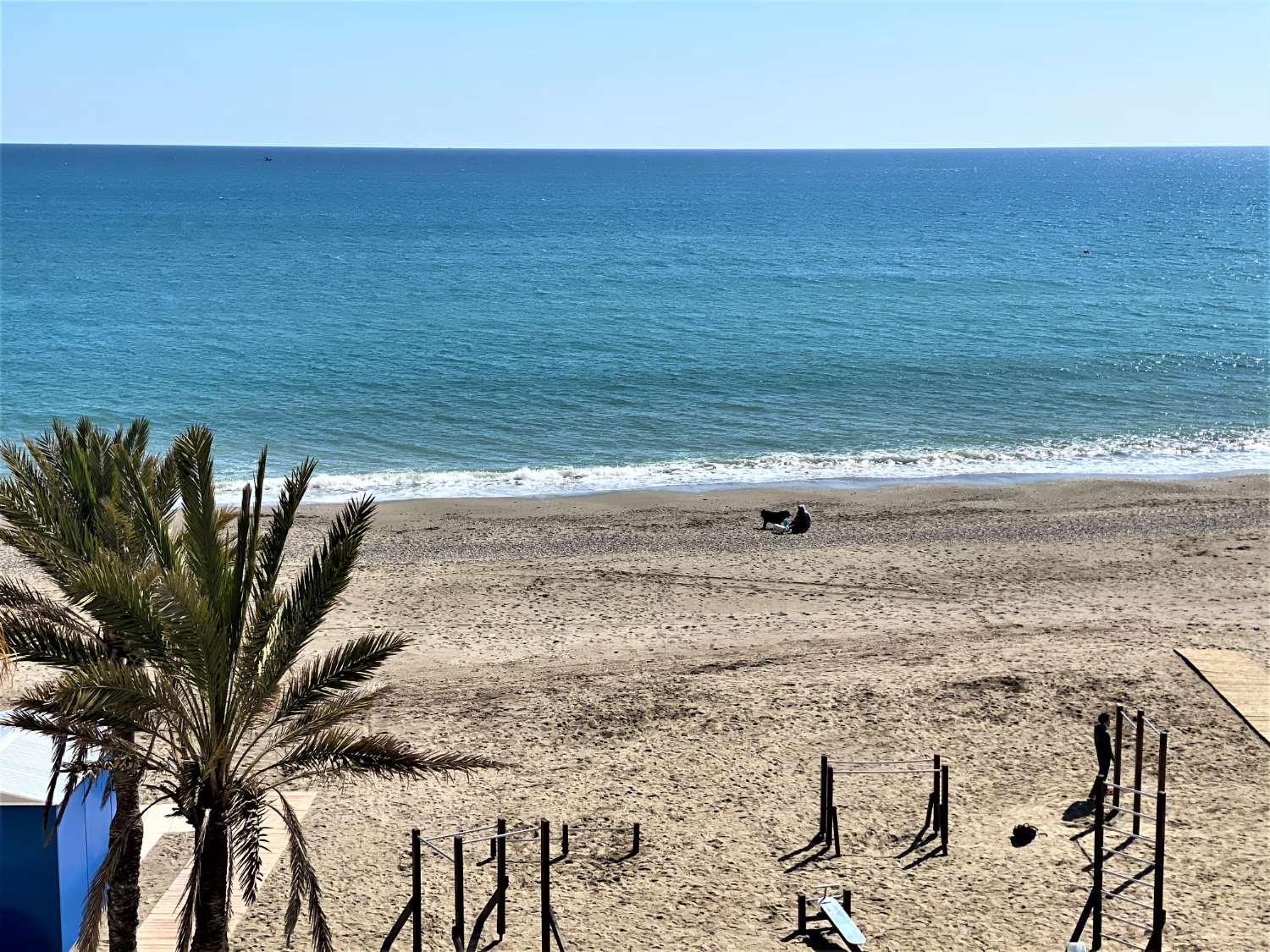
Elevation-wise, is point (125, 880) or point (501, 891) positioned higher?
point (125, 880)

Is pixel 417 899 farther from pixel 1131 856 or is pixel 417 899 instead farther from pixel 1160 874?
pixel 1131 856

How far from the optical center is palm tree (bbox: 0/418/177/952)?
947 cm

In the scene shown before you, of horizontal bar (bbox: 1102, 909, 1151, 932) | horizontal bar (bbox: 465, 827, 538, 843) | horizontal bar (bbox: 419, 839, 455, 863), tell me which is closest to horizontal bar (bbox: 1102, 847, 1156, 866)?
horizontal bar (bbox: 1102, 909, 1151, 932)

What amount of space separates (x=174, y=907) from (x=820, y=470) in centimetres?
2448

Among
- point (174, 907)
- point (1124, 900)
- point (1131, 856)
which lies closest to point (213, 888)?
point (174, 907)

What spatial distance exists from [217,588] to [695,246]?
81.3 meters

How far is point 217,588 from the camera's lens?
9.64 metres

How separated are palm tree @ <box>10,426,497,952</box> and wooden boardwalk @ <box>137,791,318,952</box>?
2.05m

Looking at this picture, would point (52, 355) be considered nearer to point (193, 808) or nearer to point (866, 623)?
point (866, 623)

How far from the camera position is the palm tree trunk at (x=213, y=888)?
375 inches

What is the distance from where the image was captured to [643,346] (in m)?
51.5

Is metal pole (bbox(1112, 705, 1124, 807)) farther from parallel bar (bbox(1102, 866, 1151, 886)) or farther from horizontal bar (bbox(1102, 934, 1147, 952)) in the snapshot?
horizontal bar (bbox(1102, 934, 1147, 952))

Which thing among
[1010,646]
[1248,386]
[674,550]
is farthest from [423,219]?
[1010,646]

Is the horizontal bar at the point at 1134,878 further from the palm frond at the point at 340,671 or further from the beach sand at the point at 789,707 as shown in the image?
the palm frond at the point at 340,671
